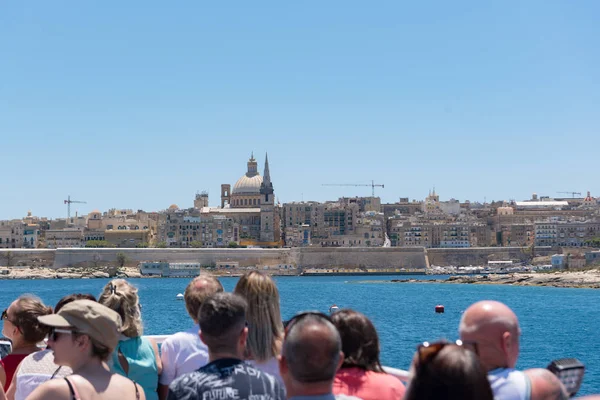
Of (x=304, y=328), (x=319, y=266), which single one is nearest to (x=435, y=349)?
(x=304, y=328)

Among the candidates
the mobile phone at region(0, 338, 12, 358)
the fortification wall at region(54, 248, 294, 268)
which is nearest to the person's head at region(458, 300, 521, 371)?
the mobile phone at region(0, 338, 12, 358)

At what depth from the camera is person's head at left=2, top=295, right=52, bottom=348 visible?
5117mm

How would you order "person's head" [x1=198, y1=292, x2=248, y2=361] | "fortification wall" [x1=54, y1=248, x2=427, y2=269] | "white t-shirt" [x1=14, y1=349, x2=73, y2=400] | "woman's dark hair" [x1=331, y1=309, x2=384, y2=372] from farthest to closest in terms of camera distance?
"fortification wall" [x1=54, y1=248, x2=427, y2=269], "white t-shirt" [x1=14, y1=349, x2=73, y2=400], "woman's dark hair" [x1=331, y1=309, x2=384, y2=372], "person's head" [x1=198, y1=292, x2=248, y2=361]

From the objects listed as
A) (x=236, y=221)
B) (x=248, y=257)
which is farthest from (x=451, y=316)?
(x=236, y=221)

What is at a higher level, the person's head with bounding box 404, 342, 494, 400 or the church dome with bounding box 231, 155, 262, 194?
the church dome with bounding box 231, 155, 262, 194

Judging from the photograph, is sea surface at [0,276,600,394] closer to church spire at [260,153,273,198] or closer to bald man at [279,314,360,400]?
bald man at [279,314,360,400]

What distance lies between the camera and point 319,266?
93.4m

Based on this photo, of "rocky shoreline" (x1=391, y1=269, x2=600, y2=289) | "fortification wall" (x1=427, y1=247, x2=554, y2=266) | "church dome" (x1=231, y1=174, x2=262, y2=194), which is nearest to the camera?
"rocky shoreline" (x1=391, y1=269, x2=600, y2=289)

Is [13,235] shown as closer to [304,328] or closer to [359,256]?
[359,256]

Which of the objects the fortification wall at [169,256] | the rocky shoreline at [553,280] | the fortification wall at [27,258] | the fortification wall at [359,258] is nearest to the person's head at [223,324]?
the rocky shoreline at [553,280]

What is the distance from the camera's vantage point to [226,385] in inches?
151

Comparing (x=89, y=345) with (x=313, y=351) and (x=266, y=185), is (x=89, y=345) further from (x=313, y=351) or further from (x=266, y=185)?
(x=266, y=185)

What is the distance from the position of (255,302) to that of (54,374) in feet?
3.05

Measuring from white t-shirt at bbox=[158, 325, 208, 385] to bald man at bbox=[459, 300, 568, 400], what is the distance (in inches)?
62.1
